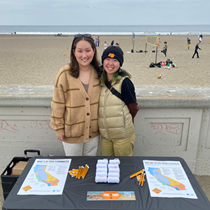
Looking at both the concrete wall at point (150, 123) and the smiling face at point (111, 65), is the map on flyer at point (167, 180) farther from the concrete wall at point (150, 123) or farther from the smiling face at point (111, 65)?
the smiling face at point (111, 65)

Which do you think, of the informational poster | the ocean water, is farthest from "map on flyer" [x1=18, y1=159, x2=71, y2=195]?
the ocean water

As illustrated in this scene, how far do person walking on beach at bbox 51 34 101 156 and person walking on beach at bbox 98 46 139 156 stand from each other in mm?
93

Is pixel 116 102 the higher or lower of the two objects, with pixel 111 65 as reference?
lower

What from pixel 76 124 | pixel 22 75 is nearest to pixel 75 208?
pixel 76 124

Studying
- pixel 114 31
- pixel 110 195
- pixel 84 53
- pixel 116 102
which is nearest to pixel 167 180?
pixel 110 195

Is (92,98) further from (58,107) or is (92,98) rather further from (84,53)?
(84,53)

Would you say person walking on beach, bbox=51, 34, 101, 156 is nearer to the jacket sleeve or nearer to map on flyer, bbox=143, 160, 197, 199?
the jacket sleeve

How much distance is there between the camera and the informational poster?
168cm

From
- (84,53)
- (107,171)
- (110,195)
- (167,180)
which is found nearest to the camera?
(110,195)

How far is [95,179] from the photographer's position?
1.86 m

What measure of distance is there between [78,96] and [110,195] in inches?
41.2

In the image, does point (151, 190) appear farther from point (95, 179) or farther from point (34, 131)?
point (34, 131)

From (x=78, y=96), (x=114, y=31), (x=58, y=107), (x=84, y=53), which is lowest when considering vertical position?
(x=58, y=107)

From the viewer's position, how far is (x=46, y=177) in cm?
193
